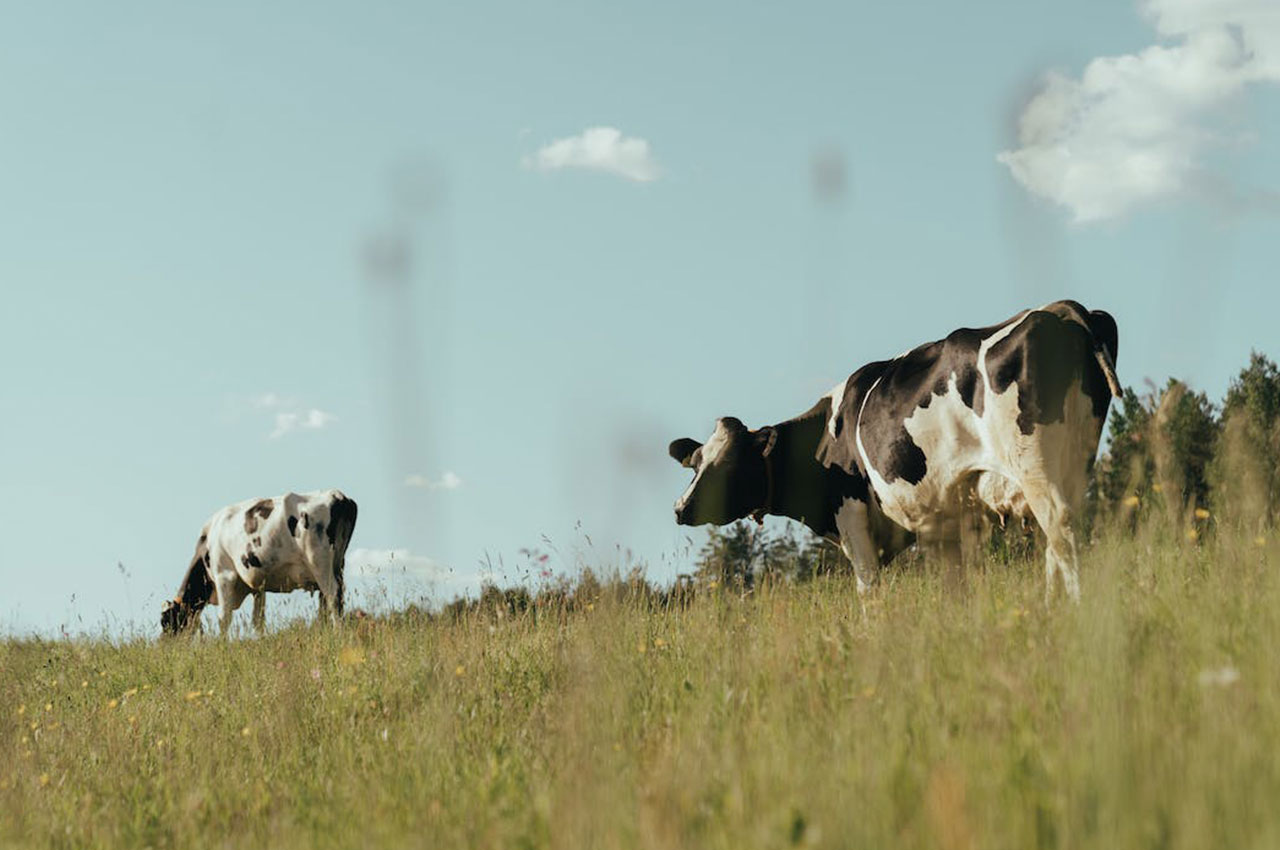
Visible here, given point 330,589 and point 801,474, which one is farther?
point 330,589

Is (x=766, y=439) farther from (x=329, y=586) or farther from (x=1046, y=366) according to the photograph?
(x=329, y=586)

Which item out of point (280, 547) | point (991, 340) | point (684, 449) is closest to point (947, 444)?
point (991, 340)

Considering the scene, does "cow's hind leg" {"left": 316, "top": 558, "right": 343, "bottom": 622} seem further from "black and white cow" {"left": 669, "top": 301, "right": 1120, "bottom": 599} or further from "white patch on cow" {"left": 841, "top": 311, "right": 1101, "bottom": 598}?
"white patch on cow" {"left": 841, "top": 311, "right": 1101, "bottom": 598}

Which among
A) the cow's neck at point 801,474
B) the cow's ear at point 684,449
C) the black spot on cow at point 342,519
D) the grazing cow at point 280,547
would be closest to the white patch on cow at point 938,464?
the cow's neck at point 801,474

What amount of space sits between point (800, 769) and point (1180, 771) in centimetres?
126

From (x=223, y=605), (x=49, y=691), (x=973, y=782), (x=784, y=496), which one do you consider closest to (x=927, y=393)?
(x=784, y=496)

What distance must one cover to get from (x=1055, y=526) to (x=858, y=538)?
249 centimetres

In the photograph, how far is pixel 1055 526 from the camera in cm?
898

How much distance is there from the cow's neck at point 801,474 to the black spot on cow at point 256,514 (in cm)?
1072

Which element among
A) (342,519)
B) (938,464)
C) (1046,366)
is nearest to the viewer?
(1046,366)

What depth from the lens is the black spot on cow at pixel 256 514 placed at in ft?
66.2

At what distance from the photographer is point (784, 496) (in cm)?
1242

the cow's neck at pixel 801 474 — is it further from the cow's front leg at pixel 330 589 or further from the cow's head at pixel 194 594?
the cow's head at pixel 194 594

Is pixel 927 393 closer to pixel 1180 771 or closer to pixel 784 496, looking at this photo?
pixel 784 496
